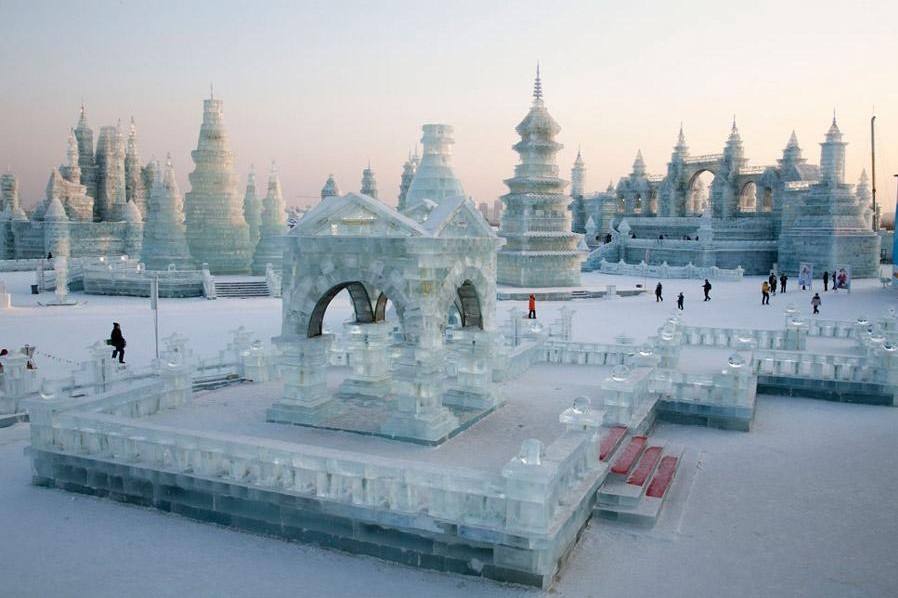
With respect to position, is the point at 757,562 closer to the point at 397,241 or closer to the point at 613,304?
the point at 397,241

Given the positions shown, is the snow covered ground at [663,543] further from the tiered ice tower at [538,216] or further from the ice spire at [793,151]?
the ice spire at [793,151]

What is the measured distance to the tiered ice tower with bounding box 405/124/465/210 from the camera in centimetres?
2069

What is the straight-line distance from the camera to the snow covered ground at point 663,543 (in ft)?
27.9

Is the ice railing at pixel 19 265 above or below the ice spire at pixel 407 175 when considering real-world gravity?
below

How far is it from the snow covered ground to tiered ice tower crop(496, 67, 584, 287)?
28.8 m

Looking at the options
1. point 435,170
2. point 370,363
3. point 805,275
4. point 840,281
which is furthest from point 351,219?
point 840,281

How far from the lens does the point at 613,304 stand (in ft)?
121

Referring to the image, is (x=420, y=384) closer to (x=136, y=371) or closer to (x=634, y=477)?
(x=634, y=477)

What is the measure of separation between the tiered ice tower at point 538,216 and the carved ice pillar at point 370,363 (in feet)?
94.4

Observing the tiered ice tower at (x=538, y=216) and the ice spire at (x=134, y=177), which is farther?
the ice spire at (x=134, y=177)

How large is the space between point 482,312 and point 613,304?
2369 centimetres

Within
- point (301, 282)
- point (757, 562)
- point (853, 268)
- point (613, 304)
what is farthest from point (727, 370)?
point (853, 268)

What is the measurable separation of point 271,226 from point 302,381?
38397mm

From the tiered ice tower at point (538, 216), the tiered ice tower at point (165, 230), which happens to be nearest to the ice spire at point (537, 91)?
the tiered ice tower at point (538, 216)
